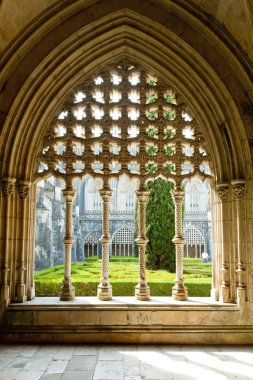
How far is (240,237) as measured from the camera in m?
5.24

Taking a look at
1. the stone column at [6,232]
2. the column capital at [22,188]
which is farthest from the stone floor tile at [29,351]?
the column capital at [22,188]

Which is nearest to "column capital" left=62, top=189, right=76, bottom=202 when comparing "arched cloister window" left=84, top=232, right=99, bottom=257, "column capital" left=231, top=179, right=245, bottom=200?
"column capital" left=231, top=179, right=245, bottom=200

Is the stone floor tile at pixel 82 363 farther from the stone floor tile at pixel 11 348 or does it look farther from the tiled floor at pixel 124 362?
the stone floor tile at pixel 11 348

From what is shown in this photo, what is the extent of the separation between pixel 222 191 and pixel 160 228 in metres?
3.15

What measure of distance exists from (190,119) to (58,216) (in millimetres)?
12906

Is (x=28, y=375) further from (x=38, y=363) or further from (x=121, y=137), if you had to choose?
(x=121, y=137)

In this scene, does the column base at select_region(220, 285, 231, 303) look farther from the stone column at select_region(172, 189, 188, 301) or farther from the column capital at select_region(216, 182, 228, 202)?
the column capital at select_region(216, 182, 228, 202)

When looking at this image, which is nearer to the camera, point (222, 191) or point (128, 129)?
point (222, 191)

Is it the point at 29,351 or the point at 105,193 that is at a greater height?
the point at 105,193

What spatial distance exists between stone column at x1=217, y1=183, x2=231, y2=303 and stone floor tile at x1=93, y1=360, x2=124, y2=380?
1.94 meters

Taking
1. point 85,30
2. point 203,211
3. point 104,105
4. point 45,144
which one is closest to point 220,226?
point 104,105

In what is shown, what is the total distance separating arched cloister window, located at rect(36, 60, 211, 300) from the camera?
5742mm

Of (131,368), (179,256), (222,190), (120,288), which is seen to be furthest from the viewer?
(120,288)

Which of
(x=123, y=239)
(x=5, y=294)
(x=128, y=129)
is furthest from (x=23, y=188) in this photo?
(x=123, y=239)
